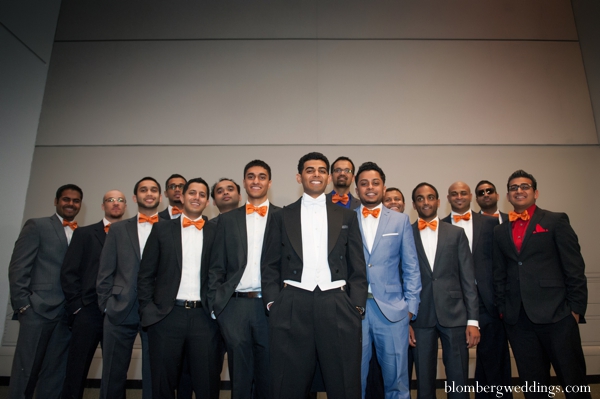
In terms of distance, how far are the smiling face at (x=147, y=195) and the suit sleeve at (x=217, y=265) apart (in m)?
0.96

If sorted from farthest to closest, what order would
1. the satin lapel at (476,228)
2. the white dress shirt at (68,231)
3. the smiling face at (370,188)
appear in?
the white dress shirt at (68,231)
the satin lapel at (476,228)
the smiling face at (370,188)

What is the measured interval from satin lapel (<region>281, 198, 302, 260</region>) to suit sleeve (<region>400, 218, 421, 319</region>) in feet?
2.68

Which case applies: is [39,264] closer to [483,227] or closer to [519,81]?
[483,227]

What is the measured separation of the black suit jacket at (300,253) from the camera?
230 centimetres

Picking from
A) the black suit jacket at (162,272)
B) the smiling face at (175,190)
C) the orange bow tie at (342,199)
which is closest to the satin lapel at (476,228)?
the orange bow tie at (342,199)

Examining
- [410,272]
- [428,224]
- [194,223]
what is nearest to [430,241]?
[428,224]

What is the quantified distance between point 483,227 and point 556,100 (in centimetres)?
311

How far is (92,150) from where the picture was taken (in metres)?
5.02

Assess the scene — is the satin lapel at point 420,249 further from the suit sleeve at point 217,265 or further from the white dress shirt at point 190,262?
the white dress shirt at point 190,262

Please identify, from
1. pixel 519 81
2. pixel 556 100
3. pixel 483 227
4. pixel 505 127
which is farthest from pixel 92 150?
pixel 556 100

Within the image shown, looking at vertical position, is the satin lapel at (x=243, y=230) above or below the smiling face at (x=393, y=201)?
below

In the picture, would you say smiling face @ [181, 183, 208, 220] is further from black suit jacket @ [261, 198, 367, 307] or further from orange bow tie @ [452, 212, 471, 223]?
orange bow tie @ [452, 212, 471, 223]

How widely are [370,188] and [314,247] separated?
77 centimetres

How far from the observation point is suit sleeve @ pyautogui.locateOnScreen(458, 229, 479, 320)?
2.82m
